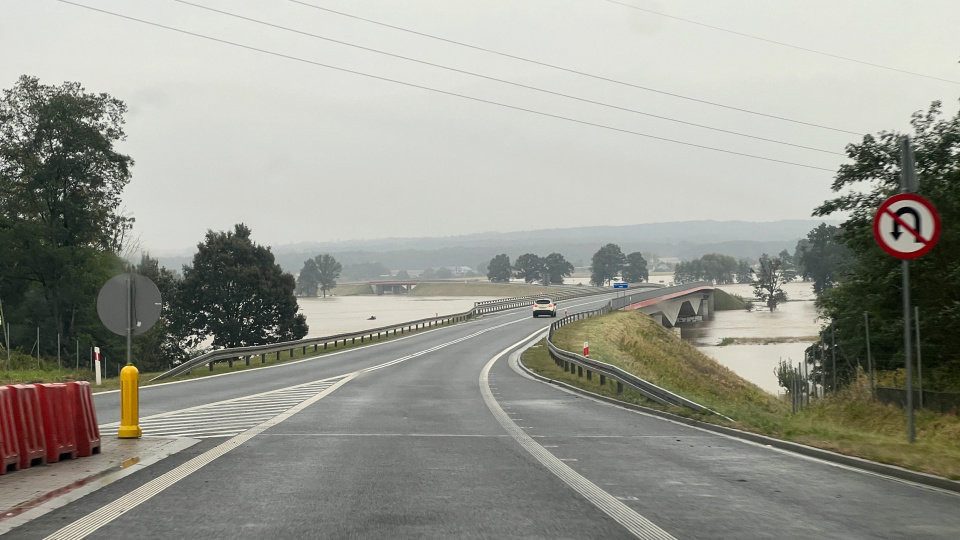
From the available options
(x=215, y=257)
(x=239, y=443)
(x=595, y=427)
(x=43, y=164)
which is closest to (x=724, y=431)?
(x=595, y=427)

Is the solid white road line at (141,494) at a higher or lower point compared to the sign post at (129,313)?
lower

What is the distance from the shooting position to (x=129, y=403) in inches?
507

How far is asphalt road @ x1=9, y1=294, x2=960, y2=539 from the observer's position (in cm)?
736

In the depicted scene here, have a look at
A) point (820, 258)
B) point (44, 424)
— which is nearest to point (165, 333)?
point (44, 424)

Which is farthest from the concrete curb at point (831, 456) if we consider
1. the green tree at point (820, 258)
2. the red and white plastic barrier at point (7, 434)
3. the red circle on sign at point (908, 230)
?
the green tree at point (820, 258)

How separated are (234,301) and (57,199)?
25075mm

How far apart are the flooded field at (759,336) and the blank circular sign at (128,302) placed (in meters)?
39.3

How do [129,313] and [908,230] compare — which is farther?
[129,313]

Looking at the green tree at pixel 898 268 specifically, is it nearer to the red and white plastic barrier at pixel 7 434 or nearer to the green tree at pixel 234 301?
the red and white plastic barrier at pixel 7 434

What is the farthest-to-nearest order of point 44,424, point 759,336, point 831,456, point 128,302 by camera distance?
1. point 759,336
2. point 128,302
3. point 831,456
4. point 44,424

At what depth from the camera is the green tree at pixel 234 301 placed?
3142 inches

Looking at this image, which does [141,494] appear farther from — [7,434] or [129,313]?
[129,313]

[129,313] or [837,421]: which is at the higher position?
[129,313]

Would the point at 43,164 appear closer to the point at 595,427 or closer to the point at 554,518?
the point at 595,427
